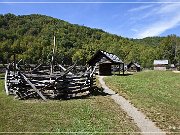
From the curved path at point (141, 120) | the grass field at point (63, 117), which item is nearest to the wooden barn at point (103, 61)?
the curved path at point (141, 120)

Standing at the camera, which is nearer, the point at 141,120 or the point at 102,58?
the point at 141,120

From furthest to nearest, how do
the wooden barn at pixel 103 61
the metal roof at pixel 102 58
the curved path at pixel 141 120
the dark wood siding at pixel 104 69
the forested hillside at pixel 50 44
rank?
the forested hillside at pixel 50 44
the dark wood siding at pixel 104 69
the wooden barn at pixel 103 61
the metal roof at pixel 102 58
the curved path at pixel 141 120

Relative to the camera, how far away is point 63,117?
1505 centimetres

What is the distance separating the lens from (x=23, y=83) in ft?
70.3

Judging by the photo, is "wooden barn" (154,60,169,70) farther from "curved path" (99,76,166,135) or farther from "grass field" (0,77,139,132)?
"grass field" (0,77,139,132)

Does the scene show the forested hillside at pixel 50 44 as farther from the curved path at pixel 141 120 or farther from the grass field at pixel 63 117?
the grass field at pixel 63 117

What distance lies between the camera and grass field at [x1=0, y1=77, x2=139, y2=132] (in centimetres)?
1325

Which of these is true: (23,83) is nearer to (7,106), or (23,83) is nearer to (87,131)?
(7,106)

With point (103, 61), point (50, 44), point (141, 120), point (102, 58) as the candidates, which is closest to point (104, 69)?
point (103, 61)

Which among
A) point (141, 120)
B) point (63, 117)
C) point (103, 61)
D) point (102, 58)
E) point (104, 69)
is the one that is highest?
point (102, 58)

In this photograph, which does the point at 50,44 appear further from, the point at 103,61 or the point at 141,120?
the point at 141,120

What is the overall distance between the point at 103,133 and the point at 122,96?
35.1ft

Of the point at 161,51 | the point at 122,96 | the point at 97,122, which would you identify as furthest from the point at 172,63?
the point at 97,122

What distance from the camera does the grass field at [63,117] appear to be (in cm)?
1325
